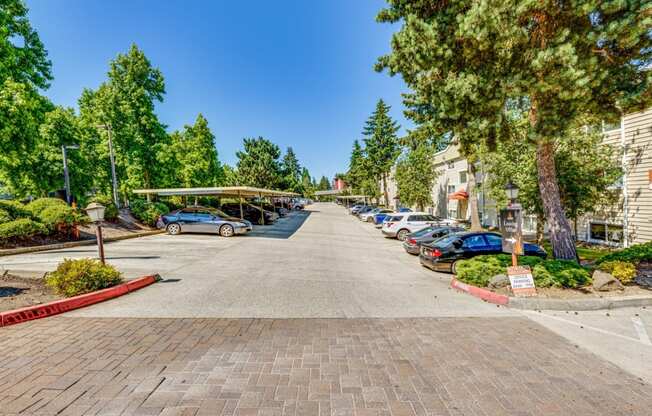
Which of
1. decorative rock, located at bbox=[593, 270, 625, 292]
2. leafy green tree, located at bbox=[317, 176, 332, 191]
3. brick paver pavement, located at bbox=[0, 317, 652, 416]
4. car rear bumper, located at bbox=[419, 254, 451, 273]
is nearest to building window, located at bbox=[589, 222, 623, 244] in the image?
decorative rock, located at bbox=[593, 270, 625, 292]

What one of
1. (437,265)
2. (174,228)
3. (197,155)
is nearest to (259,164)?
(197,155)

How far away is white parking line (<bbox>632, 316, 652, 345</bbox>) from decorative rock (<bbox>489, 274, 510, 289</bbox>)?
2141 millimetres

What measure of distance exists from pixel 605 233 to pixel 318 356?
1612cm

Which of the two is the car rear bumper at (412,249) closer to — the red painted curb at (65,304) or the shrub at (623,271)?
the shrub at (623,271)

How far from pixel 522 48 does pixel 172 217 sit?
17528mm

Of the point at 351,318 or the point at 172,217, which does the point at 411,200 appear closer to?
the point at 172,217

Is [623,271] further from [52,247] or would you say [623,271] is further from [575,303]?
[52,247]

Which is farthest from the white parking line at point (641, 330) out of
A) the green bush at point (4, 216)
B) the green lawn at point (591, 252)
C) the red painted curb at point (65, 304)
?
Answer: the green bush at point (4, 216)

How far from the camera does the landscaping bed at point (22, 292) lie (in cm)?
529

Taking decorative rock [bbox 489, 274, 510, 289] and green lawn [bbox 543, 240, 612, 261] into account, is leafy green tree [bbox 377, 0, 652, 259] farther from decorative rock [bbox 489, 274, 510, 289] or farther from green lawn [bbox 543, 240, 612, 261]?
green lawn [bbox 543, 240, 612, 261]

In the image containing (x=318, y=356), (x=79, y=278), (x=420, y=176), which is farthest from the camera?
(x=420, y=176)

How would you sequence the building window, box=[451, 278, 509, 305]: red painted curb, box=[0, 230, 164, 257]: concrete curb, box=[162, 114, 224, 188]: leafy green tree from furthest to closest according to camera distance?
box=[162, 114, 224, 188]: leafy green tree, the building window, box=[0, 230, 164, 257]: concrete curb, box=[451, 278, 509, 305]: red painted curb

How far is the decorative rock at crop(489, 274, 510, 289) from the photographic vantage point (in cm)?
698

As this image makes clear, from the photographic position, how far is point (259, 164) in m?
43.2
